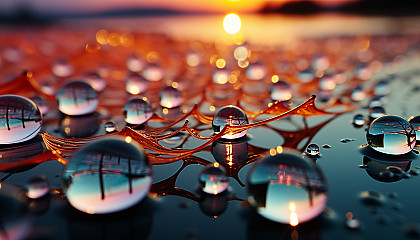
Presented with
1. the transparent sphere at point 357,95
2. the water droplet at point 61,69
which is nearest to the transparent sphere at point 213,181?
the transparent sphere at point 357,95

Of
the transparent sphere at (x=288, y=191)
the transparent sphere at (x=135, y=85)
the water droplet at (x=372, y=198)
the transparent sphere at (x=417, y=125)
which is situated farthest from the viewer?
the transparent sphere at (x=135, y=85)

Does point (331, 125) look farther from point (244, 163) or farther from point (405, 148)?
point (244, 163)

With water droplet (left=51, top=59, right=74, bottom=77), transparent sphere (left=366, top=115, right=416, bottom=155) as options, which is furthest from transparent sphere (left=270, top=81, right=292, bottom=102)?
water droplet (left=51, top=59, right=74, bottom=77)

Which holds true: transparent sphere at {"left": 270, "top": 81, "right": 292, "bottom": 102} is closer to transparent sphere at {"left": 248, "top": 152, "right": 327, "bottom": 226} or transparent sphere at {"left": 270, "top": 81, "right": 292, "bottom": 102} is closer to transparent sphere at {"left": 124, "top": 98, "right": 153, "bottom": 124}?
transparent sphere at {"left": 124, "top": 98, "right": 153, "bottom": 124}

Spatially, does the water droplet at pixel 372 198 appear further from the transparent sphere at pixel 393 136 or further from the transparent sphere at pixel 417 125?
the transparent sphere at pixel 417 125

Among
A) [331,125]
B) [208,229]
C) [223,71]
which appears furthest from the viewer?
[223,71]

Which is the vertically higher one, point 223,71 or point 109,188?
point 223,71

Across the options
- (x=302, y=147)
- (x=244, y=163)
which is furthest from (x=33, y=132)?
(x=302, y=147)
